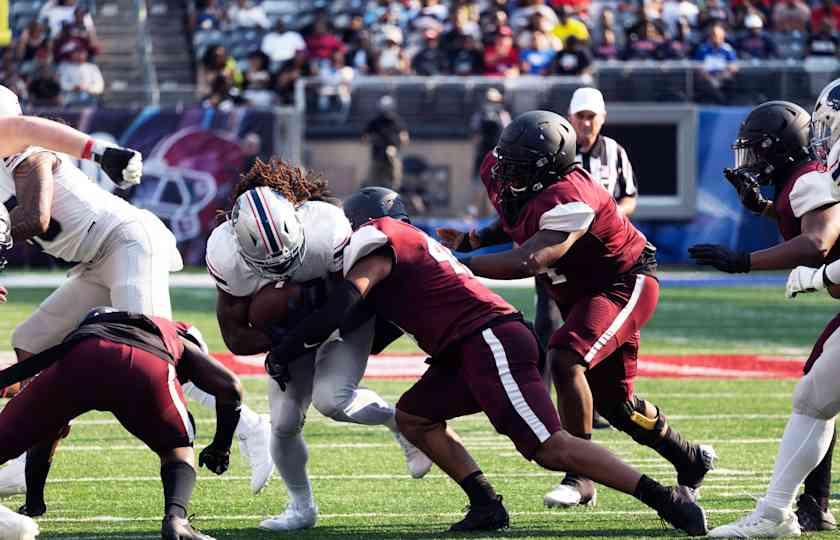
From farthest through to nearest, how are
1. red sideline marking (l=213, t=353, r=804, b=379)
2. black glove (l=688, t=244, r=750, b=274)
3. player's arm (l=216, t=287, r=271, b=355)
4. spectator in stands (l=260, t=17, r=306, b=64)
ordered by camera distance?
1. spectator in stands (l=260, t=17, r=306, b=64)
2. red sideline marking (l=213, t=353, r=804, b=379)
3. player's arm (l=216, t=287, r=271, b=355)
4. black glove (l=688, t=244, r=750, b=274)

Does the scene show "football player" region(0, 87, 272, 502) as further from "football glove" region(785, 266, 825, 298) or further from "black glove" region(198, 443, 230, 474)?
"football glove" region(785, 266, 825, 298)

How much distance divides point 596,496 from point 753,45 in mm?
14285

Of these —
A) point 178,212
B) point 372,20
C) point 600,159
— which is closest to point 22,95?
point 178,212

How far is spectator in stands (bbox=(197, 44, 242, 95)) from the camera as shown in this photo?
18.9 meters

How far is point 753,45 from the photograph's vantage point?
19.4 metres

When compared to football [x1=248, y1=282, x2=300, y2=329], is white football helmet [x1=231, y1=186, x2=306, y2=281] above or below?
above

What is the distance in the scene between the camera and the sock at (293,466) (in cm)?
541

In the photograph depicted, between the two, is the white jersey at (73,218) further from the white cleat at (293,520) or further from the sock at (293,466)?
the white cleat at (293,520)

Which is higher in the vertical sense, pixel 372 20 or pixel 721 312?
pixel 372 20

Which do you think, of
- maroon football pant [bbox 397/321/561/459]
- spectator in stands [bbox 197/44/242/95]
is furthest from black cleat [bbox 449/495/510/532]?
spectator in stands [bbox 197/44/242/95]

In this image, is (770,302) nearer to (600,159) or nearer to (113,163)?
(600,159)

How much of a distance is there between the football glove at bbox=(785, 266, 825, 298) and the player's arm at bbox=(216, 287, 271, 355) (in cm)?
174

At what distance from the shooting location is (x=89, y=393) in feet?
15.0

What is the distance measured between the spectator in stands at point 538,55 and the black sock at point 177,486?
14374 mm
